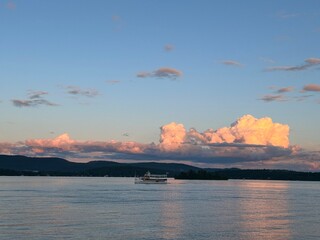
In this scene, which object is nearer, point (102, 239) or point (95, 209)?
point (102, 239)

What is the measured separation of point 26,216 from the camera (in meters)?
74.9

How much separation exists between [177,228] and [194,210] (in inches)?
1147

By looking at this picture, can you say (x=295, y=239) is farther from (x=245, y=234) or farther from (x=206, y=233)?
(x=206, y=233)

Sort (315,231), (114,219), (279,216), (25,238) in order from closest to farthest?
(25,238), (315,231), (114,219), (279,216)

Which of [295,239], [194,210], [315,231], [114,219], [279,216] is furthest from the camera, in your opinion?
[194,210]

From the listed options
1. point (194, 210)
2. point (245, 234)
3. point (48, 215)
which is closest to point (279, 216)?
point (194, 210)

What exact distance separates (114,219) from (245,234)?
21.3 metres

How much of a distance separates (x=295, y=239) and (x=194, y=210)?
37.7m

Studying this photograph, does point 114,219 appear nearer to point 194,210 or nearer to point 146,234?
point 146,234

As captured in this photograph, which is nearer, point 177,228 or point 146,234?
point 146,234

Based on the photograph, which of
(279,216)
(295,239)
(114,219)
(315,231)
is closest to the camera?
(295,239)

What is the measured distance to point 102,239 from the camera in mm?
54031

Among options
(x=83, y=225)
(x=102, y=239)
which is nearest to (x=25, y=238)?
(x=102, y=239)

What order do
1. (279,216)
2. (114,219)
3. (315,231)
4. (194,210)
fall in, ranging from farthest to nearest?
(194,210), (279,216), (114,219), (315,231)
